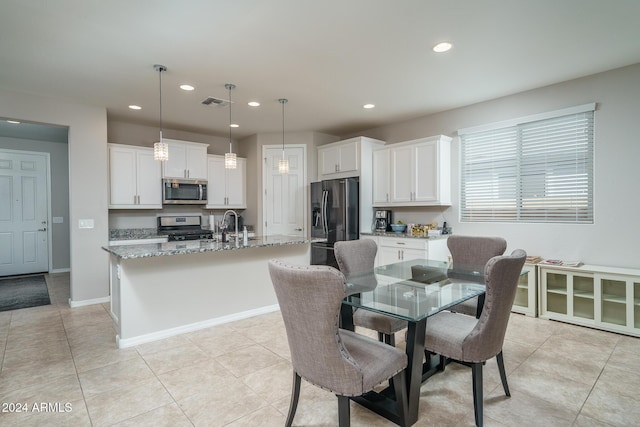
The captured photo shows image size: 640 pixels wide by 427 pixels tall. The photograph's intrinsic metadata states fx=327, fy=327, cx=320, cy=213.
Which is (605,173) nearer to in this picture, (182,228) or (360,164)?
(360,164)

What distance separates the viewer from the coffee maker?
16.9 feet

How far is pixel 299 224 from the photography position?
5719 millimetres

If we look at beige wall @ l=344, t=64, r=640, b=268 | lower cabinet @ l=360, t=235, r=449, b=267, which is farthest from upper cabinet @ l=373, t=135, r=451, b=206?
beige wall @ l=344, t=64, r=640, b=268

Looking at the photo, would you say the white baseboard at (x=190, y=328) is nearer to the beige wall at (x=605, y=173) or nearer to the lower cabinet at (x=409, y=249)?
the lower cabinet at (x=409, y=249)

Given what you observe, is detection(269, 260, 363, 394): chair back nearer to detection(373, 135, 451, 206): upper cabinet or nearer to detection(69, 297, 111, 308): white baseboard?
detection(373, 135, 451, 206): upper cabinet

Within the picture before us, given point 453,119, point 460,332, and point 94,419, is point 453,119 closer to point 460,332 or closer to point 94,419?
point 460,332

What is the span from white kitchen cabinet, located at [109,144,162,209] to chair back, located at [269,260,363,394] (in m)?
4.18

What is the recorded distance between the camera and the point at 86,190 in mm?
4246

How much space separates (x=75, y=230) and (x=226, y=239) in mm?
2151

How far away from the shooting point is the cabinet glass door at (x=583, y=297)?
334 cm

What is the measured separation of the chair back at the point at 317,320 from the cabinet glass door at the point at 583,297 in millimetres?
3117

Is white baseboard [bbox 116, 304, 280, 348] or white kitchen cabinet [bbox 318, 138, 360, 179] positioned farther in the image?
white kitchen cabinet [bbox 318, 138, 360, 179]

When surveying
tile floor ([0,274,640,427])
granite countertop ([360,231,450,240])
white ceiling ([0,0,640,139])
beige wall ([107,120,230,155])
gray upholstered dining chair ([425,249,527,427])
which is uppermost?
white ceiling ([0,0,640,139])

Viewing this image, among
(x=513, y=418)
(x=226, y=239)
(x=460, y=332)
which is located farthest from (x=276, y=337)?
(x=513, y=418)
